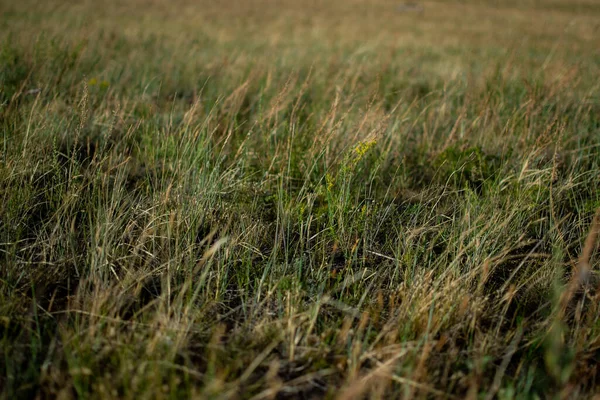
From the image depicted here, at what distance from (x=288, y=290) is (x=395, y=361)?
0.44 meters

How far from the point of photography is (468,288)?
1.56 metres

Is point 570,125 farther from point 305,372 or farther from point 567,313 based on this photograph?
point 305,372

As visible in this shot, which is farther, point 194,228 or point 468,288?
point 194,228

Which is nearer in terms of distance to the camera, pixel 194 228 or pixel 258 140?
pixel 194 228

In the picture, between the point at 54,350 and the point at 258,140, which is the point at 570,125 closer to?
the point at 258,140

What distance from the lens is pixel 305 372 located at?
4.30 ft

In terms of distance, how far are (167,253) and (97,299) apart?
358mm

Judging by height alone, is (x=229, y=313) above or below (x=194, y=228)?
below

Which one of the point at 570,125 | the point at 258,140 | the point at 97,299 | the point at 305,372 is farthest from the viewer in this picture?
the point at 570,125

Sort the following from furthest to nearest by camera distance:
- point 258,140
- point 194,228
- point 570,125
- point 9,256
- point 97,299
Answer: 1. point 570,125
2. point 258,140
3. point 194,228
4. point 9,256
5. point 97,299

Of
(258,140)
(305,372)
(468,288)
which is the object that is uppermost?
(258,140)

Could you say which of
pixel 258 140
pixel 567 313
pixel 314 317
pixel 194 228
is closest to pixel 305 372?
pixel 314 317

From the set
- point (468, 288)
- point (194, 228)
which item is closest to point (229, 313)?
point (194, 228)

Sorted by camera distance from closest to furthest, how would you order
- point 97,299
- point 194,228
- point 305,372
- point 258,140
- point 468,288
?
point 305,372 < point 97,299 < point 468,288 < point 194,228 < point 258,140
